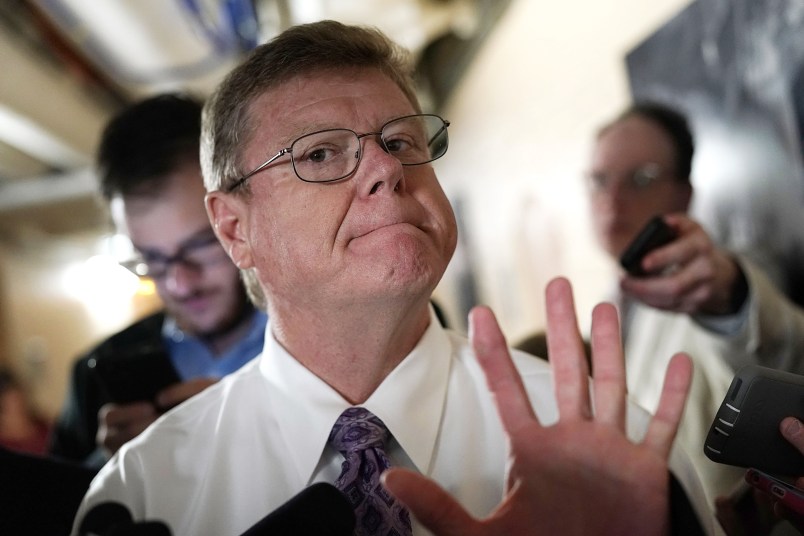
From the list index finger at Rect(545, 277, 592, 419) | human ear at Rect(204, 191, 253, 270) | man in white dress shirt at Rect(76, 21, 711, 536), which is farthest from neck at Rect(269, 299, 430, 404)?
index finger at Rect(545, 277, 592, 419)

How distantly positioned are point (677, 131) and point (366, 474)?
1098 millimetres

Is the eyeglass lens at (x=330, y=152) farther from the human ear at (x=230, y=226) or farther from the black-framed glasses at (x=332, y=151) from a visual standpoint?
the human ear at (x=230, y=226)

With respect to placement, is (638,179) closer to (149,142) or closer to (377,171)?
(377,171)

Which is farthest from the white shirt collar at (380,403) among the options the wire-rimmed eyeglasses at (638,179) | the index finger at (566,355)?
the wire-rimmed eyeglasses at (638,179)

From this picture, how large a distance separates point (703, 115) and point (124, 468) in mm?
1289

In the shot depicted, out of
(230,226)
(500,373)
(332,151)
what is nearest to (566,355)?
(500,373)

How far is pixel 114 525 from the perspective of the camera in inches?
23.3

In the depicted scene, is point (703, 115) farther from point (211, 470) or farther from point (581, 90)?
point (211, 470)

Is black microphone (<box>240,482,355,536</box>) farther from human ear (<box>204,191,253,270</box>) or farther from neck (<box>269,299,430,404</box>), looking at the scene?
human ear (<box>204,191,253,270</box>)

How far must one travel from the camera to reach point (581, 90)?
198cm

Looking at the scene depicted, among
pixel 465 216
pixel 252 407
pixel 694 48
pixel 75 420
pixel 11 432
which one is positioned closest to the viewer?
pixel 252 407

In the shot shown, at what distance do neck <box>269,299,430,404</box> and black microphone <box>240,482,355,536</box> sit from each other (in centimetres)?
28

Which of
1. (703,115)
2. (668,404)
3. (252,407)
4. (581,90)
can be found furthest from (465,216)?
(668,404)

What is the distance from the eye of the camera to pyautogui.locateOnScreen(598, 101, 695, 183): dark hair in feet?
4.75
